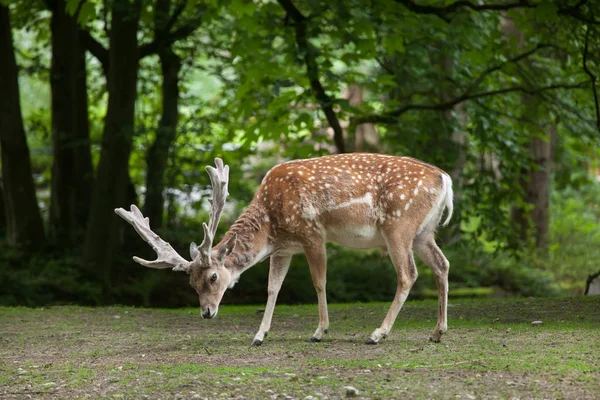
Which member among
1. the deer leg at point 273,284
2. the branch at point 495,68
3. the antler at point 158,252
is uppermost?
the branch at point 495,68

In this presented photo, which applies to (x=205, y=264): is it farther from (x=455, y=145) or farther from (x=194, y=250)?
(x=455, y=145)

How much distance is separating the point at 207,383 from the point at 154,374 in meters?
0.56

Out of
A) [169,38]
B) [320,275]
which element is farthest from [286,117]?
[320,275]

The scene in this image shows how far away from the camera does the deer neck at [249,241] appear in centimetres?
784

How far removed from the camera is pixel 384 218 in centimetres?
766

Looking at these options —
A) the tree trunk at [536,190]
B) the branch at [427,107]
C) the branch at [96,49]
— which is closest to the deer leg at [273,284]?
the branch at [427,107]

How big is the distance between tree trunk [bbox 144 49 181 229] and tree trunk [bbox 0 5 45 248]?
2157 mm

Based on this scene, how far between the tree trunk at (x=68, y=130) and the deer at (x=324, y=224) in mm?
7845

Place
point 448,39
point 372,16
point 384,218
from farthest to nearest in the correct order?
1. point 448,39
2. point 372,16
3. point 384,218

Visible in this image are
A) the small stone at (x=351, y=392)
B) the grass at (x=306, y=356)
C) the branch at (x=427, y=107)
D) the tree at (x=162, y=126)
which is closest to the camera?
the small stone at (x=351, y=392)

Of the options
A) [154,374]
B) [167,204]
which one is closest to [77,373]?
[154,374]

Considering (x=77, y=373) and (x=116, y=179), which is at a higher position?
(x=116, y=179)

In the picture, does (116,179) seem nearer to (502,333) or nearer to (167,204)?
(167,204)

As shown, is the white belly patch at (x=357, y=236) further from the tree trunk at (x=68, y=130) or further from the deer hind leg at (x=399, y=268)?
the tree trunk at (x=68, y=130)
